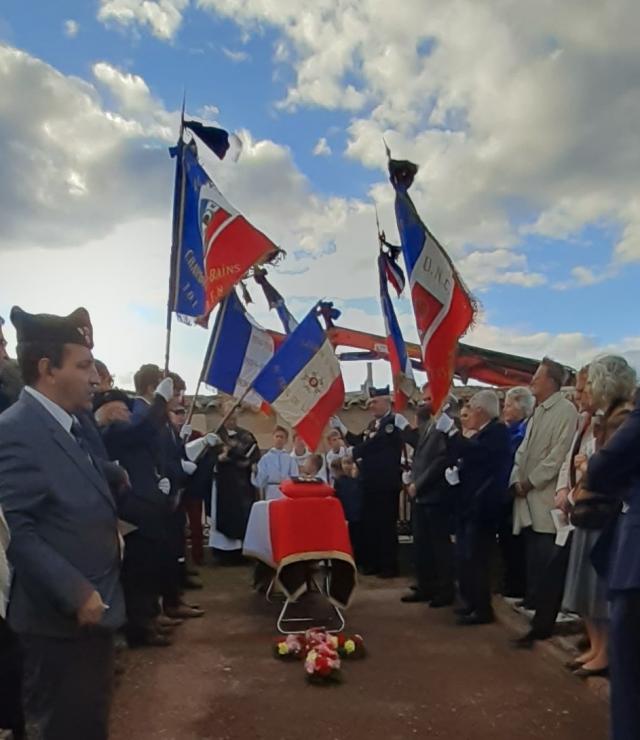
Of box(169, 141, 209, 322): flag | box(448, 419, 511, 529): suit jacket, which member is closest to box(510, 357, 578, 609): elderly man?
box(448, 419, 511, 529): suit jacket

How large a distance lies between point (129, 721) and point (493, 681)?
2150 mm

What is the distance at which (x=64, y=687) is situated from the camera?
2.16 meters

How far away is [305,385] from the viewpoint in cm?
714

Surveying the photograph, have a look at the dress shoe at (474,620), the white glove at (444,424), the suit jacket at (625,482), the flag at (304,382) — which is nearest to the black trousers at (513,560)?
the dress shoe at (474,620)

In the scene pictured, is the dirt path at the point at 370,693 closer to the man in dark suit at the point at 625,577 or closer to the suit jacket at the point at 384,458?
the man in dark suit at the point at 625,577

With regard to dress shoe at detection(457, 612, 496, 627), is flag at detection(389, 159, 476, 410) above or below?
above

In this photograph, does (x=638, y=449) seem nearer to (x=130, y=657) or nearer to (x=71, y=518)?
(x=71, y=518)

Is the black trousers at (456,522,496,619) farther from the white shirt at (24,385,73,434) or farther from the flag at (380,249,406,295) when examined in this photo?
the white shirt at (24,385,73,434)

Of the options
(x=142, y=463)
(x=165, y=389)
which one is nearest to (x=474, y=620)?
(x=142, y=463)

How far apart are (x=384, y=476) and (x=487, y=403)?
7.21 ft

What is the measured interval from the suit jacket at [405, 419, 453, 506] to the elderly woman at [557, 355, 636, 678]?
1648mm

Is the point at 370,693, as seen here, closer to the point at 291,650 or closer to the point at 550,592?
the point at 291,650

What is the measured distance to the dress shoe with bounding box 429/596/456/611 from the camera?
6.36 m

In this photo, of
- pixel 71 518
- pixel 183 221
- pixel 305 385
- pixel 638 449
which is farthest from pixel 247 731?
pixel 183 221
